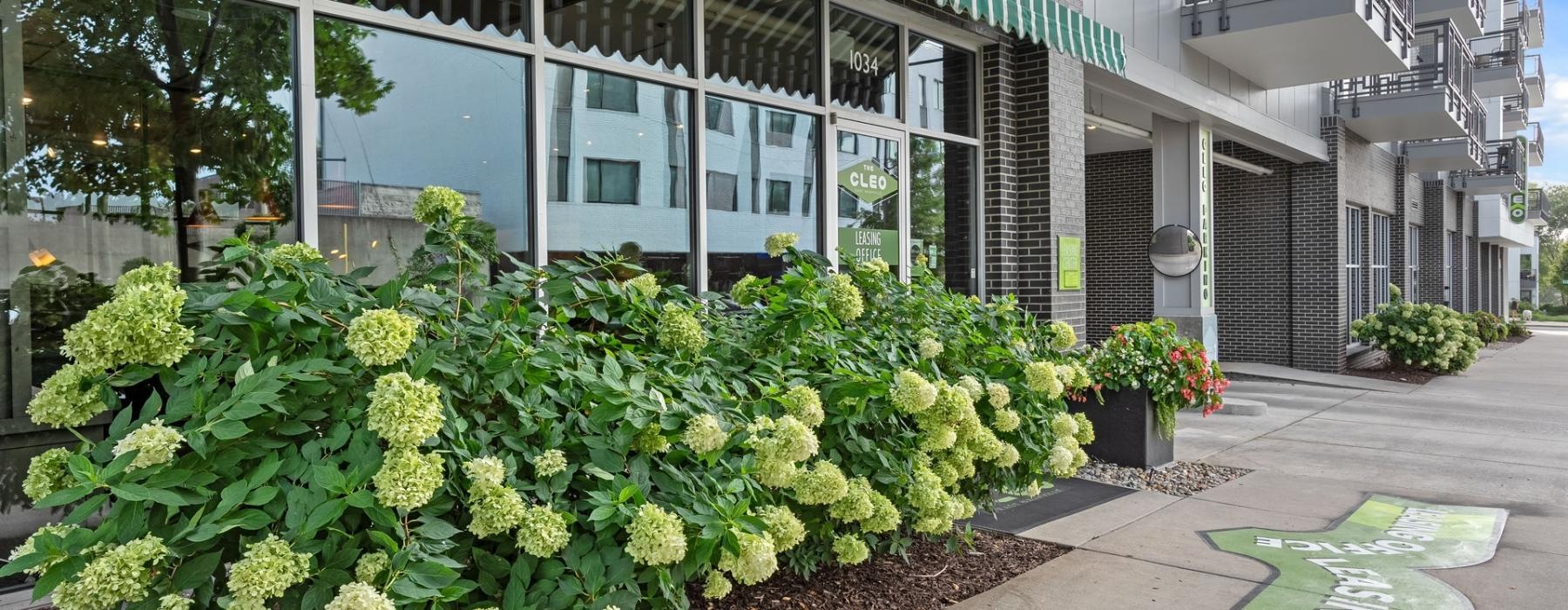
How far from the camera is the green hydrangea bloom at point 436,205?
3.24 m

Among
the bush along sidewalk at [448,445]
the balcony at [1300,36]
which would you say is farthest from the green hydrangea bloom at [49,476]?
the balcony at [1300,36]

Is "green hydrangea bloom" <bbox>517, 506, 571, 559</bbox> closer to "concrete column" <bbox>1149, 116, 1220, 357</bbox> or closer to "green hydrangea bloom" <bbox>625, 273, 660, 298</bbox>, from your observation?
"green hydrangea bloom" <bbox>625, 273, 660, 298</bbox>

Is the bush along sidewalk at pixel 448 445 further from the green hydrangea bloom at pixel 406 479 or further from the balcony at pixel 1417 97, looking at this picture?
the balcony at pixel 1417 97

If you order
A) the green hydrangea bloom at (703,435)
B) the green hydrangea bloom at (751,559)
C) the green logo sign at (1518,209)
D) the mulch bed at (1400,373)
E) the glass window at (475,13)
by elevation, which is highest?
the green logo sign at (1518,209)

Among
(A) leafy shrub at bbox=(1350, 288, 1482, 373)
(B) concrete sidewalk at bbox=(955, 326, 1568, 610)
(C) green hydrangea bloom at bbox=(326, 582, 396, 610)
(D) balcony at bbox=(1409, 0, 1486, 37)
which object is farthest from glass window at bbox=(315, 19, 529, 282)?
(D) balcony at bbox=(1409, 0, 1486, 37)

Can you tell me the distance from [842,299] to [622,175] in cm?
230

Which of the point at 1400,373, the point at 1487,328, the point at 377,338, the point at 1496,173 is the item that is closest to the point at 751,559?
the point at 377,338

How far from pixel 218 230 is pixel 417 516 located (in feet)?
8.16

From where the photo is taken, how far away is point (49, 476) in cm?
252

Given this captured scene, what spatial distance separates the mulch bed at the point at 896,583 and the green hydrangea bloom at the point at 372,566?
74.8 inches

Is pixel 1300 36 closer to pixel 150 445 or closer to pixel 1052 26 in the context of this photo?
pixel 1052 26

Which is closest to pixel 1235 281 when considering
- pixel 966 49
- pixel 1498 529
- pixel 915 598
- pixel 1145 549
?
pixel 966 49

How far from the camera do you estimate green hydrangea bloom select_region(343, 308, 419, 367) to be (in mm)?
2564

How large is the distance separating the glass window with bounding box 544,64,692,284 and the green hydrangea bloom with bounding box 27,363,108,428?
3.06 m
